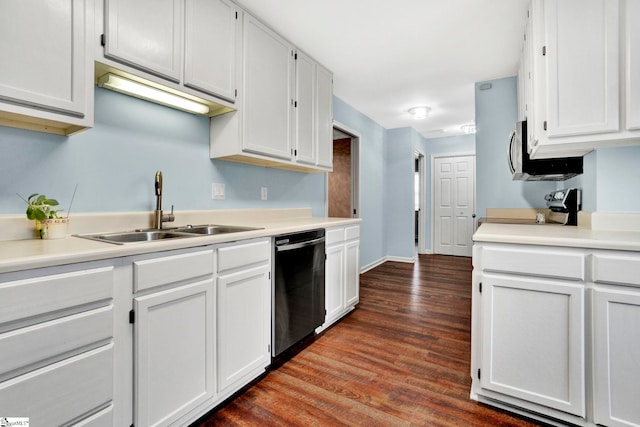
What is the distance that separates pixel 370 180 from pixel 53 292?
4.36m

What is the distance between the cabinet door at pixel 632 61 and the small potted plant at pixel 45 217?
280cm

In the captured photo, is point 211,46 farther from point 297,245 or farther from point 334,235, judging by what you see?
point 334,235

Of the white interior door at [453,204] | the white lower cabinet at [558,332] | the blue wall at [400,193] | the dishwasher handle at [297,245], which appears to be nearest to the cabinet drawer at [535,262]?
the white lower cabinet at [558,332]

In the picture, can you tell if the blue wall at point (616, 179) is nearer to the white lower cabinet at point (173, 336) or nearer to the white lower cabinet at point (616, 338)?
the white lower cabinet at point (616, 338)

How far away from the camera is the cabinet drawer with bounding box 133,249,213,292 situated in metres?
1.20

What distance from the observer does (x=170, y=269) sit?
1.31m

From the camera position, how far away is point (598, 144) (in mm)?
1730

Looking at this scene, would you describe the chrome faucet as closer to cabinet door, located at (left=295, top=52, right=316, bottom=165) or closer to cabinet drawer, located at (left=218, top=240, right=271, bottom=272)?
cabinet drawer, located at (left=218, top=240, right=271, bottom=272)

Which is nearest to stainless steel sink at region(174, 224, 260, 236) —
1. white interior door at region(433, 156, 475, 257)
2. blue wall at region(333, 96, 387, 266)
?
blue wall at region(333, 96, 387, 266)

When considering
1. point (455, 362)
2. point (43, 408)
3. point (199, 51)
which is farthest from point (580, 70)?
point (43, 408)

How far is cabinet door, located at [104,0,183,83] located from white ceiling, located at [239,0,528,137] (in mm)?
654

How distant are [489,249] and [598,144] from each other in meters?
0.94

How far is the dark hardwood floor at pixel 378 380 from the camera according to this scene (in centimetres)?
152

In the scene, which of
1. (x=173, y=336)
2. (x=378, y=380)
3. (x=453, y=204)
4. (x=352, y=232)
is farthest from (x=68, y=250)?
(x=453, y=204)
